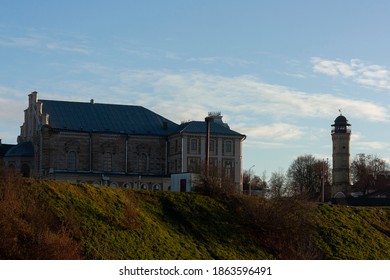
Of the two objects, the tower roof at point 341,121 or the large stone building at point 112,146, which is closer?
the large stone building at point 112,146

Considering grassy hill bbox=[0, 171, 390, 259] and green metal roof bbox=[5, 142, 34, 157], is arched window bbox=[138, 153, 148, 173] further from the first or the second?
grassy hill bbox=[0, 171, 390, 259]

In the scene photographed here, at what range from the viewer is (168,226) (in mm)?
39750

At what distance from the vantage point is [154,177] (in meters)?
80.6

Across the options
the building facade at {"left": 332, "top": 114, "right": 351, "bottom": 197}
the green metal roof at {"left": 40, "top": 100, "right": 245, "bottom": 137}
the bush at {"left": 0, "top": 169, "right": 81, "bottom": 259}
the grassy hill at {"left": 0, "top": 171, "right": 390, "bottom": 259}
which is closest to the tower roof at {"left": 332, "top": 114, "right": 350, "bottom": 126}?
the building facade at {"left": 332, "top": 114, "right": 351, "bottom": 197}

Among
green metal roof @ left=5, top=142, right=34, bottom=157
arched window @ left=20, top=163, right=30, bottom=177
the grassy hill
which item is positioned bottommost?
the grassy hill

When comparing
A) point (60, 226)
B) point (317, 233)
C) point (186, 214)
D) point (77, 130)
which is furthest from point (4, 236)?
point (77, 130)

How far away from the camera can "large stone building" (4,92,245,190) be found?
78.6 m

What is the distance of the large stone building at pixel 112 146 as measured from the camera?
78.6m

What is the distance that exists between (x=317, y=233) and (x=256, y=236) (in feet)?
14.5

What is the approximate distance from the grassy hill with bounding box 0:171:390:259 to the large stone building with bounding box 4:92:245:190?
105ft

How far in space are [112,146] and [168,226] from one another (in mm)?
43142

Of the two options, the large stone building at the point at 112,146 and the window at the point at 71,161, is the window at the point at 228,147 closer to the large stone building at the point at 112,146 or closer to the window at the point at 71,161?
the large stone building at the point at 112,146

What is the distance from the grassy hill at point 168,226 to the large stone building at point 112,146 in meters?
32.1

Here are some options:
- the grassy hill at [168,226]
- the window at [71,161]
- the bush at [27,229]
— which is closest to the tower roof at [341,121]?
the window at [71,161]
